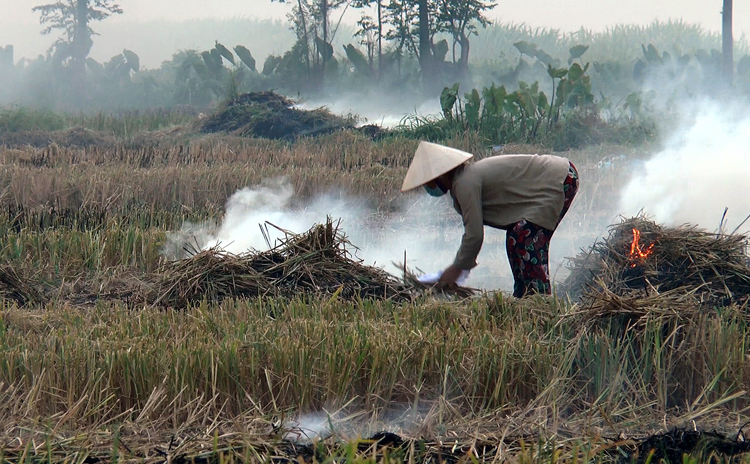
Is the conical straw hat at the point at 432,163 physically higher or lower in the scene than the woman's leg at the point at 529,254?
higher

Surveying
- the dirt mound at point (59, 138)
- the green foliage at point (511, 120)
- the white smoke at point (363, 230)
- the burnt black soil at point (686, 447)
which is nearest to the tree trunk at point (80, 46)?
the dirt mound at point (59, 138)

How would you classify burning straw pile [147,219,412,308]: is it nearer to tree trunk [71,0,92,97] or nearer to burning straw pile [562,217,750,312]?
burning straw pile [562,217,750,312]

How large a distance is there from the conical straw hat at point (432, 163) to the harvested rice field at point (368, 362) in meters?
0.68

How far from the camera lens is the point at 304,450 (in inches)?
119

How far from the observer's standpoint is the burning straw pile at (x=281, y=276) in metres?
5.30

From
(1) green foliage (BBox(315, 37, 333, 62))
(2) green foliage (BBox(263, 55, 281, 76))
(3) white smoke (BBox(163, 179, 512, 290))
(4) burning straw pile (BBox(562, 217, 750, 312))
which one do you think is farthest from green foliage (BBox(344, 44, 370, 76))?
(4) burning straw pile (BBox(562, 217, 750, 312))

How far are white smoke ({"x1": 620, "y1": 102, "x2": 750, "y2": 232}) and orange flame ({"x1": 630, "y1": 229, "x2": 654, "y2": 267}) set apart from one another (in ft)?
3.47

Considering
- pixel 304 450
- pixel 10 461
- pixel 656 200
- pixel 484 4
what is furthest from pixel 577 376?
pixel 484 4

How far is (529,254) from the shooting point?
523cm

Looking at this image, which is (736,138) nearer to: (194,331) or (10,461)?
(194,331)

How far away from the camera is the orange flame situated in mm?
5406

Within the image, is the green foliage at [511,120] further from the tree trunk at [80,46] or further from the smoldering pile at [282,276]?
the tree trunk at [80,46]

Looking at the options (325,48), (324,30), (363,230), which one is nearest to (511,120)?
(363,230)

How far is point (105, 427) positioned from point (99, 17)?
107 feet
